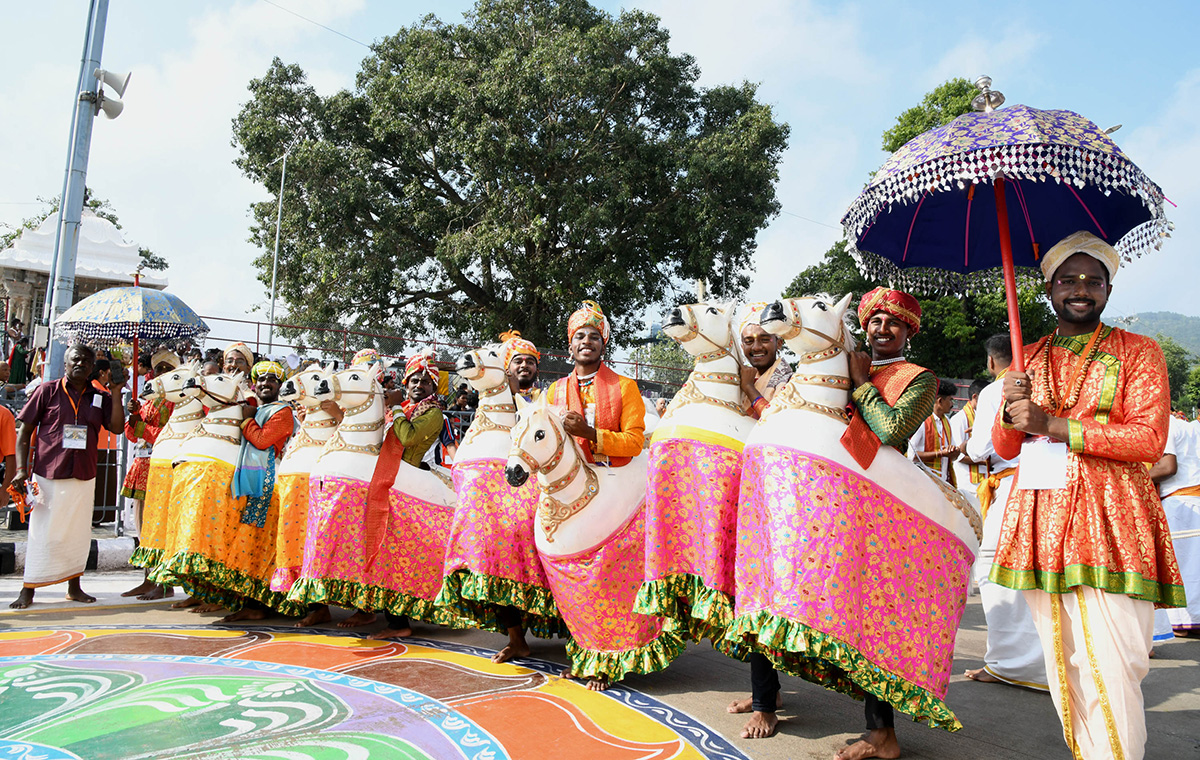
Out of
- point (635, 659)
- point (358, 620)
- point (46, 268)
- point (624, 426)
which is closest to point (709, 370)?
point (624, 426)

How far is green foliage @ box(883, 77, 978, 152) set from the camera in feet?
82.2

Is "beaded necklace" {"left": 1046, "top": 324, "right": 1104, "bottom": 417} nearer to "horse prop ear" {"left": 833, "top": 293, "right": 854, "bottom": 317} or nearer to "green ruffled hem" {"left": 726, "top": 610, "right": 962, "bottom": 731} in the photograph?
"horse prop ear" {"left": 833, "top": 293, "right": 854, "bottom": 317}

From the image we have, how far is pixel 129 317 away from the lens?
656 centimetres

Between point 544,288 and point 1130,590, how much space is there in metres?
16.9

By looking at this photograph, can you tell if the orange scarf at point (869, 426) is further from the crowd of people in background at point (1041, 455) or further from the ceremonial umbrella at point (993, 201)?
the ceremonial umbrella at point (993, 201)

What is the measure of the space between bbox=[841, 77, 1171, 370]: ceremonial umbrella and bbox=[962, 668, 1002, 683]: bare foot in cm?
224

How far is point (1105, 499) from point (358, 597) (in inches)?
171

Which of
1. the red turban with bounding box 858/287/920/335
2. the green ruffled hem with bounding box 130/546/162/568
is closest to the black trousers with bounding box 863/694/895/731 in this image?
the red turban with bounding box 858/287/920/335

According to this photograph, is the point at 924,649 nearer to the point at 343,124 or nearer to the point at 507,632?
the point at 507,632

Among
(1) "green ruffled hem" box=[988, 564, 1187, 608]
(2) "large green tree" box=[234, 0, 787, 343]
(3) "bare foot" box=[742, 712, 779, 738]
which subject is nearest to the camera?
(1) "green ruffled hem" box=[988, 564, 1187, 608]

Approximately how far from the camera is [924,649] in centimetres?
313

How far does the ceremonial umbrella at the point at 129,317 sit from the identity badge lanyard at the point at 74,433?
622 mm

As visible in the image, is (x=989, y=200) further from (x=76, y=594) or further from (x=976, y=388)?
(x=976, y=388)

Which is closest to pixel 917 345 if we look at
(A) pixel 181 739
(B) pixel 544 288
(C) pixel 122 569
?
(B) pixel 544 288
